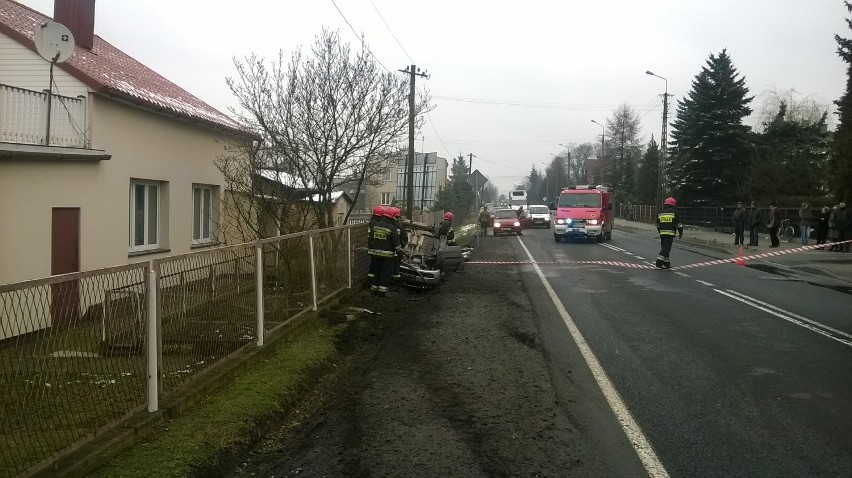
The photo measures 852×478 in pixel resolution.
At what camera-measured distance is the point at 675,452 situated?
4953mm

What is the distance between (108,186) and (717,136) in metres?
42.5

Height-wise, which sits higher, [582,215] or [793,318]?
[582,215]

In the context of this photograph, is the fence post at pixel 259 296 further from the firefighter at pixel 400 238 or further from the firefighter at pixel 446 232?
the firefighter at pixel 446 232

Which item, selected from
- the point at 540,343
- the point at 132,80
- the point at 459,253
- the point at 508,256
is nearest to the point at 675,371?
the point at 540,343

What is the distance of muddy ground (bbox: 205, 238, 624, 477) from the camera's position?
4805mm

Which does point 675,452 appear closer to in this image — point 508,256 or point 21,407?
point 21,407

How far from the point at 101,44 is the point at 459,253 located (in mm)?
9762

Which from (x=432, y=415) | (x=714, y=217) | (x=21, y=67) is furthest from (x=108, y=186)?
(x=714, y=217)

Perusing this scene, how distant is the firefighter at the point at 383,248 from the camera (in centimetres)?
1231

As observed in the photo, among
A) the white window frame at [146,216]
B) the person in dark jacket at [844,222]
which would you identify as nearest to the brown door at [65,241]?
the white window frame at [146,216]

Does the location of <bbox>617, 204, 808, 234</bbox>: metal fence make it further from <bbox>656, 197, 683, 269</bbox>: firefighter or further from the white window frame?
the white window frame

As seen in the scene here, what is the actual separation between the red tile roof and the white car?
34765mm

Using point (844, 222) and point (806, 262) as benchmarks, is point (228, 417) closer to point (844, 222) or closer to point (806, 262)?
point (806, 262)

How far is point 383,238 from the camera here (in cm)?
1236
